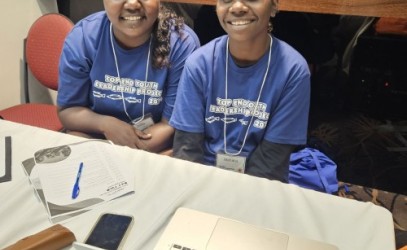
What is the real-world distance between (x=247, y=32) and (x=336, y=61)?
168 centimetres

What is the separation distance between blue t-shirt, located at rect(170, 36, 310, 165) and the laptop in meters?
0.55

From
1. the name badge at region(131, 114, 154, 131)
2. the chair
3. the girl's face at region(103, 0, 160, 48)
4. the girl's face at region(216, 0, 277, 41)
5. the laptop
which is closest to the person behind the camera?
the laptop

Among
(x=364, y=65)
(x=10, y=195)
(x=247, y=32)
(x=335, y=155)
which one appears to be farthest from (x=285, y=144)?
(x=364, y=65)

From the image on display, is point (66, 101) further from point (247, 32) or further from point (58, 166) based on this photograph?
point (247, 32)

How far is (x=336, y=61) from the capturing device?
108 inches

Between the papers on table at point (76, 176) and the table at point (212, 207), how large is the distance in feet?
0.07

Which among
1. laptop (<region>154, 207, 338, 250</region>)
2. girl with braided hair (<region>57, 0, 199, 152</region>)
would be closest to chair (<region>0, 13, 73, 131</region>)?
girl with braided hair (<region>57, 0, 199, 152</region>)

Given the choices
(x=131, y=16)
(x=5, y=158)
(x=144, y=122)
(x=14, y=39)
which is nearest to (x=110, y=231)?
(x=5, y=158)

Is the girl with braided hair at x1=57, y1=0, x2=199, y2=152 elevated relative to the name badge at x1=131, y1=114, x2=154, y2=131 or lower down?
elevated

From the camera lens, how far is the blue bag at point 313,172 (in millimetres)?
1466

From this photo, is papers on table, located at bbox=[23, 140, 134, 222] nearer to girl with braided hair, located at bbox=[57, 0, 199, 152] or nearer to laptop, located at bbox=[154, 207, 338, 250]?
laptop, located at bbox=[154, 207, 338, 250]

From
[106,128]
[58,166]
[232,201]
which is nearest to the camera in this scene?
[232,201]

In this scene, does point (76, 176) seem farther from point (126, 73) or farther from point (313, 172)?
point (313, 172)

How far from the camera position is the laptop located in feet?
2.48
